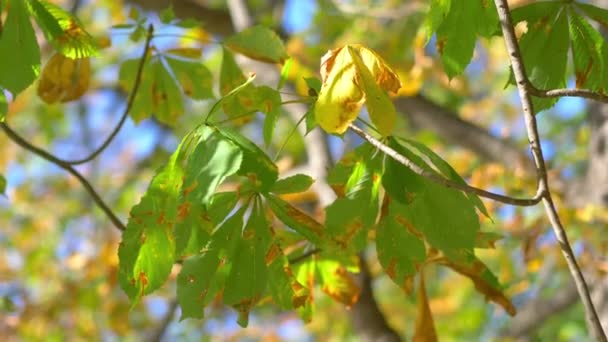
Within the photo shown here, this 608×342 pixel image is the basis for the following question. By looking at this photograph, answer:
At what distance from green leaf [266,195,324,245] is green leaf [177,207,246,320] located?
4 cm

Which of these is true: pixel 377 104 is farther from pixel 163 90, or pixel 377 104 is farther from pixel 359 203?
pixel 163 90

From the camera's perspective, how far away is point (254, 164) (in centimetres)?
77

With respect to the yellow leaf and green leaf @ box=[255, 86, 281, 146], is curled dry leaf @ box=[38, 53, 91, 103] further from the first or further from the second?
the yellow leaf

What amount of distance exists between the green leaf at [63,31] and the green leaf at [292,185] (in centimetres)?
31

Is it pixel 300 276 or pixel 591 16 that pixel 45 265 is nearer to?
pixel 300 276

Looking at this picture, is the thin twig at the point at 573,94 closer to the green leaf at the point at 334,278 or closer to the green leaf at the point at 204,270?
the green leaf at the point at 204,270

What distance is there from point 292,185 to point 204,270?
138mm

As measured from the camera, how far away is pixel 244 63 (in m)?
2.61

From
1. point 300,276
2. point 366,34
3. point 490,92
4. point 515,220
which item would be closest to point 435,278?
point 490,92

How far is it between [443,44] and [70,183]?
14.7ft

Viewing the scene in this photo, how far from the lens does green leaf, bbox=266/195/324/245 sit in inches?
33.3

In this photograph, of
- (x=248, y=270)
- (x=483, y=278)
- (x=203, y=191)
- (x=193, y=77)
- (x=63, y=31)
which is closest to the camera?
(x=203, y=191)

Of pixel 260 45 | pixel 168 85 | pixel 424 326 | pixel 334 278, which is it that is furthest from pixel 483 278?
pixel 168 85

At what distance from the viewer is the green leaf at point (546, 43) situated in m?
0.90
